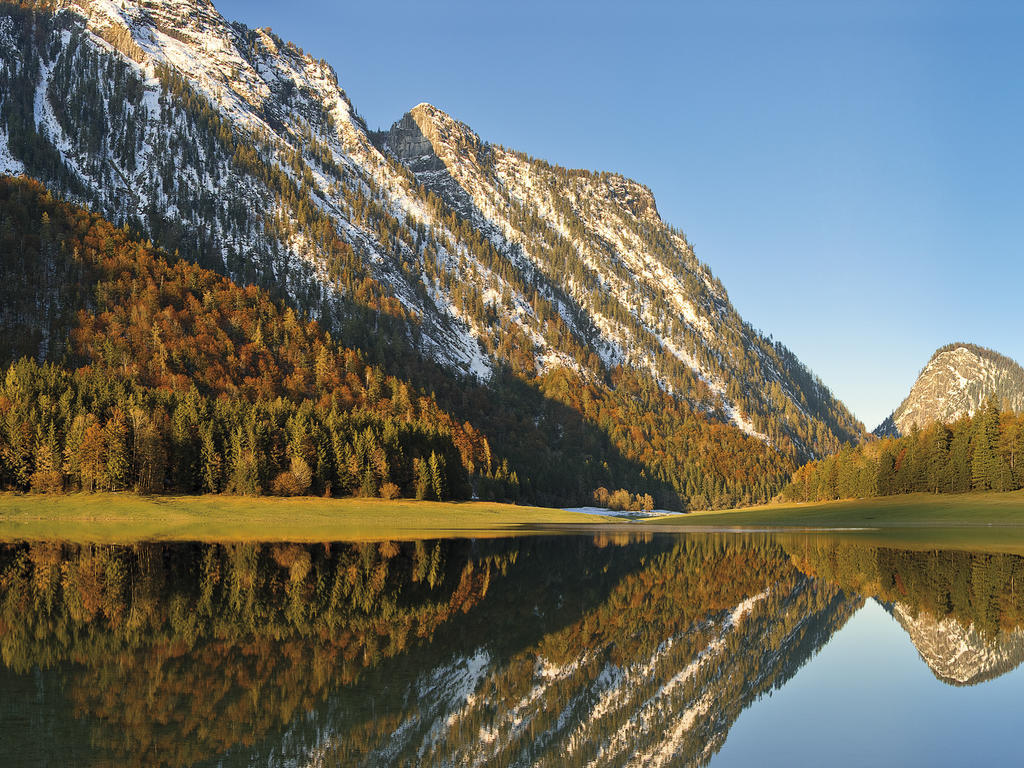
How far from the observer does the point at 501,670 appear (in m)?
20.5

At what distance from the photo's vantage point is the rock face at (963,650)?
69.3ft

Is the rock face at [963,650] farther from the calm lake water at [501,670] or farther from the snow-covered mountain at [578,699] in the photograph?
the snow-covered mountain at [578,699]

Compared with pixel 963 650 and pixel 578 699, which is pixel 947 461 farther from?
pixel 578 699

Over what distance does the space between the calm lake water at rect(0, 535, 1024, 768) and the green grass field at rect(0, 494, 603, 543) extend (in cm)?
3160

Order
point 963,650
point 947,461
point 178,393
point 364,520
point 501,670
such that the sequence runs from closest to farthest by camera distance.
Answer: point 501,670 < point 963,650 < point 364,520 < point 947,461 < point 178,393

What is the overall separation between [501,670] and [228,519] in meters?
70.3

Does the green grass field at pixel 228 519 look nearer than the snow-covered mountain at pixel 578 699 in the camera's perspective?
No

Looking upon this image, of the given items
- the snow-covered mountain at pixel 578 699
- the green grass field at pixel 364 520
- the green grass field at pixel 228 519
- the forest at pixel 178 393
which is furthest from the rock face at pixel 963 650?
the forest at pixel 178 393

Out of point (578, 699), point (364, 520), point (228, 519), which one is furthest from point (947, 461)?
point (578, 699)

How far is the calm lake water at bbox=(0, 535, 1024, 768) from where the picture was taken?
14875 mm

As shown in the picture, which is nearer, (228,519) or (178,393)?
(228,519)

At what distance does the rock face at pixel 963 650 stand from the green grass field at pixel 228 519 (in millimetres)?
50527

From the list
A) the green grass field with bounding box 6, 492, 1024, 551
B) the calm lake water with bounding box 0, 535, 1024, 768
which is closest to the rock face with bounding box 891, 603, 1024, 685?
the calm lake water with bounding box 0, 535, 1024, 768

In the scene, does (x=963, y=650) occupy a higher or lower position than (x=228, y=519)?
lower
